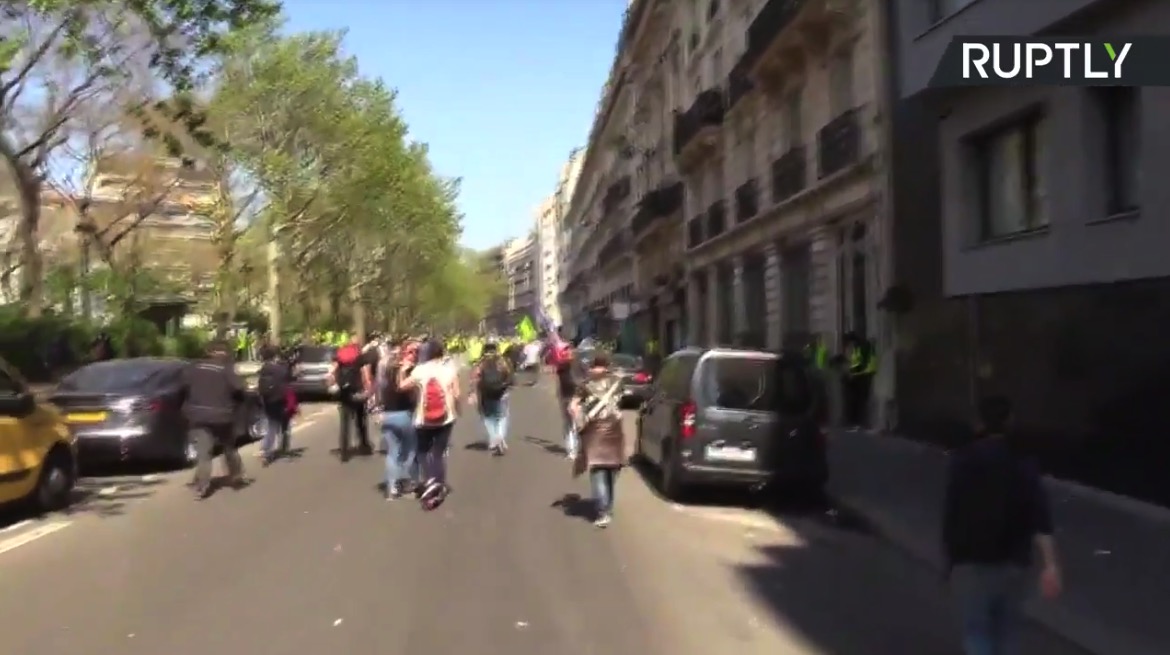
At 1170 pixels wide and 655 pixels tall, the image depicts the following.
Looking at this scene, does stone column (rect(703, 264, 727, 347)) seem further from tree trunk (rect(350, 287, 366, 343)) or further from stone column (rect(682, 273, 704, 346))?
tree trunk (rect(350, 287, 366, 343))

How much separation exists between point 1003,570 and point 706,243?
3417 centimetres

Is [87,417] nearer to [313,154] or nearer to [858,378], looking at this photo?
[858,378]

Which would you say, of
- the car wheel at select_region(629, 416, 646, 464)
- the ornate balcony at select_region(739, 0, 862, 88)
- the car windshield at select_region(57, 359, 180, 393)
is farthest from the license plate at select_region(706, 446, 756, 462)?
the ornate balcony at select_region(739, 0, 862, 88)

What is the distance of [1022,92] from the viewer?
52.3ft

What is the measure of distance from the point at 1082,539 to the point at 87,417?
11.7 m

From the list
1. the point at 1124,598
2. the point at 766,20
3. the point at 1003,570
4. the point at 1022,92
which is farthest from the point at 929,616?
the point at 766,20

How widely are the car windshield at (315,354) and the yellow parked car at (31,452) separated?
20.7 meters

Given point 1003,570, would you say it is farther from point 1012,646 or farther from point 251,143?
point 251,143

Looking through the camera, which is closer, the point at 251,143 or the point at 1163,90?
the point at 1163,90

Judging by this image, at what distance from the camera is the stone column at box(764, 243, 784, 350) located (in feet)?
103

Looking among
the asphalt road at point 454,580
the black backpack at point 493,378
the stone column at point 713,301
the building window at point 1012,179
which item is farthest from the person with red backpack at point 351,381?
the stone column at point 713,301

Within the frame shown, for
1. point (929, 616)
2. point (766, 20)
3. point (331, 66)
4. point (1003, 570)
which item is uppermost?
point (331, 66)

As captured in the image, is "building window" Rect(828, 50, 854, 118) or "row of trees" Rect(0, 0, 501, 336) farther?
"building window" Rect(828, 50, 854, 118)

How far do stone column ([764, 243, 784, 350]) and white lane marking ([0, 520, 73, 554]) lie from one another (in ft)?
67.4
